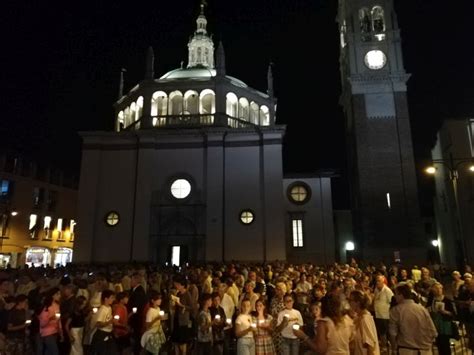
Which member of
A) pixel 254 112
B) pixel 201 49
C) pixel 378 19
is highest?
pixel 378 19

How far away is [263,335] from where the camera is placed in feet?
23.6

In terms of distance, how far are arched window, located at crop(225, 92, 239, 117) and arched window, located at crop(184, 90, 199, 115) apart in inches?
100

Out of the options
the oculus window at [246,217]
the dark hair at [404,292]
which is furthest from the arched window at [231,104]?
the dark hair at [404,292]

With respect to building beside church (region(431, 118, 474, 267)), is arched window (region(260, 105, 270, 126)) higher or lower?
higher

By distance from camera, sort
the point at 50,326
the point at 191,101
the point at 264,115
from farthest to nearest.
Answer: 1. the point at 264,115
2. the point at 191,101
3. the point at 50,326

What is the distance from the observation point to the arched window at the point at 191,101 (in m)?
31.9

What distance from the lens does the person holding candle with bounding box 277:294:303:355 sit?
7164 mm

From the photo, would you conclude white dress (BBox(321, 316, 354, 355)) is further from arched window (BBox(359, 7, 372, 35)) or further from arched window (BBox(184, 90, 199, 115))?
arched window (BBox(359, 7, 372, 35))

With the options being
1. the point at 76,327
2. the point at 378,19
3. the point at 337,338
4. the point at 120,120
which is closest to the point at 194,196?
the point at 120,120

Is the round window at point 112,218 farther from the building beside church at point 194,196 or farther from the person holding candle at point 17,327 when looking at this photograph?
the person holding candle at point 17,327

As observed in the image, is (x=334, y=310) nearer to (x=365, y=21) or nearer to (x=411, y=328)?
(x=411, y=328)

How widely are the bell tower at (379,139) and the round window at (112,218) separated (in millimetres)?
18313

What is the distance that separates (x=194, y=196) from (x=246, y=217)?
4025mm

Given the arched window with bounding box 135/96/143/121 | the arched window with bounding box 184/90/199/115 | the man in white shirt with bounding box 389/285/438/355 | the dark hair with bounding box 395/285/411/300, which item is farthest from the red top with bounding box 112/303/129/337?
the arched window with bounding box 135/96/143/121
